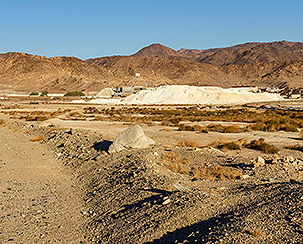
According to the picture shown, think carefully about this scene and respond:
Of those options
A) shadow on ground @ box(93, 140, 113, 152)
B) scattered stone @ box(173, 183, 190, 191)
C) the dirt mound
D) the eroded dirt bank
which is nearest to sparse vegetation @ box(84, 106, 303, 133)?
shadow on ground @ box(93, 140, 113, 152)

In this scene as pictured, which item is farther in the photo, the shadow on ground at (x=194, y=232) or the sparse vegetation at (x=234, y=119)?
the sparse vegetation at (x=234, y=119)

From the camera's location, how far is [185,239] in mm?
6867

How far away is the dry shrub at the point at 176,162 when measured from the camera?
480 inches

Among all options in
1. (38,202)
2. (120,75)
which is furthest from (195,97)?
(120,75)

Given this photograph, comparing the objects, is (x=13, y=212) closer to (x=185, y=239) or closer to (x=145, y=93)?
(x=185, y=239)

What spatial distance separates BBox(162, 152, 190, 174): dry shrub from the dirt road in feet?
11.5

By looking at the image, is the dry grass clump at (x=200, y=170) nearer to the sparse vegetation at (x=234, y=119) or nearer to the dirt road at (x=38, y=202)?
the dirt road at (x=38, y=202)

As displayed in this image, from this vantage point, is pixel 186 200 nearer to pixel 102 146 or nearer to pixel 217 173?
pixel 217 173

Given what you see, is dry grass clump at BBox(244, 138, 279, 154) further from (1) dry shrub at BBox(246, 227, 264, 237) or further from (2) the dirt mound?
(2) the dirt mound

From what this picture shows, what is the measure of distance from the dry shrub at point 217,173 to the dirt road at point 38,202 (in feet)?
13.4

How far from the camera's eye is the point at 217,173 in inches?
454

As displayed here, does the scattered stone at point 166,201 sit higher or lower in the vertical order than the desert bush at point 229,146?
higher

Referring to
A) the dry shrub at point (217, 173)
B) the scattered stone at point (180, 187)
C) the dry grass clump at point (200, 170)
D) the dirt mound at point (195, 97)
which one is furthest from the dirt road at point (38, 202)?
the dirt mound at point (195, 97)

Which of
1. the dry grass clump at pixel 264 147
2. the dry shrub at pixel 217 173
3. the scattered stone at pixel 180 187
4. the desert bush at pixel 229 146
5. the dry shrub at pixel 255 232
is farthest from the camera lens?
the desert bush at pixel 229 146
